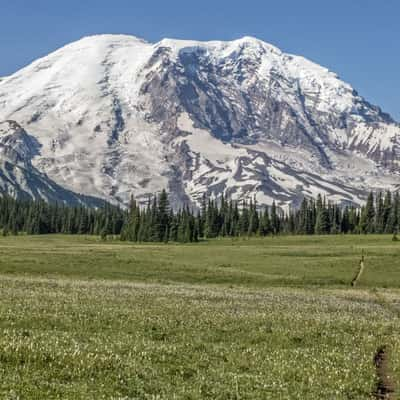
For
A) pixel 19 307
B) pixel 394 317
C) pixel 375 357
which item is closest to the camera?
pixel 375 357

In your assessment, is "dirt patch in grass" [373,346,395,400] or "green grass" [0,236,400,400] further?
"dirt patch in grass" [373,346,395,400]

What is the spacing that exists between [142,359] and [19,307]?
14168mm

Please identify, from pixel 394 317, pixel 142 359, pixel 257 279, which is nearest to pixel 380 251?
pixel 257 279

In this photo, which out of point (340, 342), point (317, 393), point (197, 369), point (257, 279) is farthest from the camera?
point (257, 279)

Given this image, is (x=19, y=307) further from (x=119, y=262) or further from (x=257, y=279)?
(x=119, y=262)

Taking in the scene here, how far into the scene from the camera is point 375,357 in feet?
94.2

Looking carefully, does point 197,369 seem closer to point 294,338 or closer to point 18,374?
point 18,374

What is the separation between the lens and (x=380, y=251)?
4498 inches

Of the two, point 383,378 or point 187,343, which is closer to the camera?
point 383,378

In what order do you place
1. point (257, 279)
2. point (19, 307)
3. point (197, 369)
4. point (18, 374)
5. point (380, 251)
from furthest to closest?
point (380, 251)
point (257, 279)
point (19, 307)
point (197, 369)
point (18, 374)

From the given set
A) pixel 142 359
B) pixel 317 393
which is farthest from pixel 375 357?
pixel 142 359

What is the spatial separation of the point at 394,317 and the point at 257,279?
33854 mm

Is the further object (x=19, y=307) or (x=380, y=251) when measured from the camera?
(x=380, y=251)

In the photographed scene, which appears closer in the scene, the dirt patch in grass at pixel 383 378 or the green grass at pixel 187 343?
the green grass at pixel 187 343
